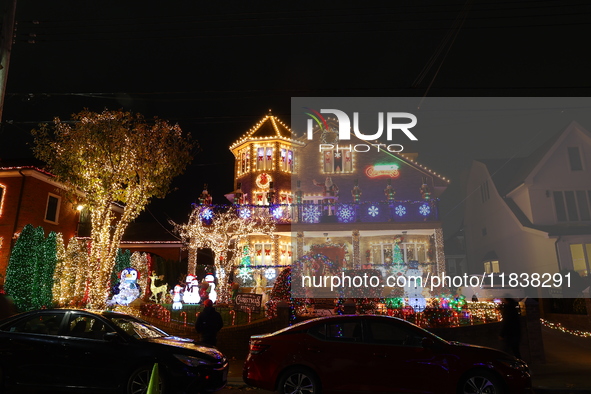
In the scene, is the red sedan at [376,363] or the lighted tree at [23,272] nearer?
the red sedan at [376,363]

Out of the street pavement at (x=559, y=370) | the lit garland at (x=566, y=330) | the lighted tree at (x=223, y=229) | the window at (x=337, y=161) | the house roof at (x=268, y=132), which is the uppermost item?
the house roof at (x=268, y=132)

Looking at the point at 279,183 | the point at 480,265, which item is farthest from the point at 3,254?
the point at 480,265

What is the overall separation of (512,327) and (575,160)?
17.2m

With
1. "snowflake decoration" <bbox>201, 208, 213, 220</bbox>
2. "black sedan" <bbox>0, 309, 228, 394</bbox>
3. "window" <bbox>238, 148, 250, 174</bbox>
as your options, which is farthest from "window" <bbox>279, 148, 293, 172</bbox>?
"black sedan" <bbox>0, 309, 228, 394</bbox>

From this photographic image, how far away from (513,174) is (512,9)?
52.9ft

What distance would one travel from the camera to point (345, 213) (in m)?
26.0

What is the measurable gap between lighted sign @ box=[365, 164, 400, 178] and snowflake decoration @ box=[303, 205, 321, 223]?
15.7ft

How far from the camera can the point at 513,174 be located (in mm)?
26281

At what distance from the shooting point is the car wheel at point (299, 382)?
6.96 m

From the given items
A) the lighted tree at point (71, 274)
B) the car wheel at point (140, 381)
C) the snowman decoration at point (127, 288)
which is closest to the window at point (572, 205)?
the snowman decoration at point (127, 288)

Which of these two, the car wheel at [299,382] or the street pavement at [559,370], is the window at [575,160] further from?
the car wheel at [299,382]

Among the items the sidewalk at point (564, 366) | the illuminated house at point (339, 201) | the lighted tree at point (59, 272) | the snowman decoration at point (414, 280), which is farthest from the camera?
the illuminated house at point (339, 201)

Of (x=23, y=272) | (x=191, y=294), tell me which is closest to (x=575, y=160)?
(x=191, y=294)

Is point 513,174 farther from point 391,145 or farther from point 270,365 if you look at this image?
point 270,365
